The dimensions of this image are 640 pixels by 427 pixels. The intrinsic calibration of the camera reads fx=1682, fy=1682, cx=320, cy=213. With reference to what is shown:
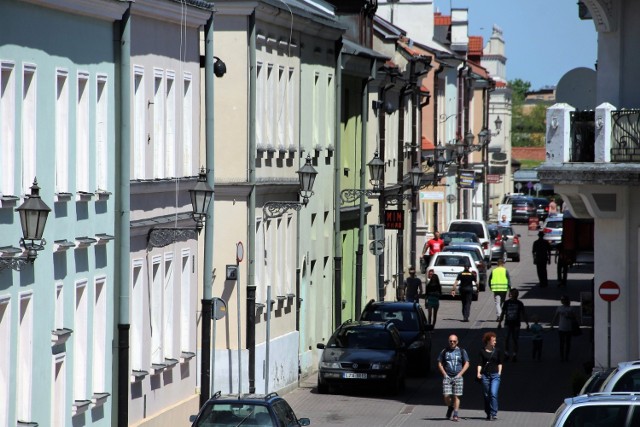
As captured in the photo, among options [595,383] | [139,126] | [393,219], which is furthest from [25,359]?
[393,219]

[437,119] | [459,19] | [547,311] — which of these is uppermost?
[459,19]

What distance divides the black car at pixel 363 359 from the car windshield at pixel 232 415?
10.7 metres

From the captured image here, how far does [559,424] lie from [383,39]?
41.2 meters

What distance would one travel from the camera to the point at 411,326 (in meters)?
35.4

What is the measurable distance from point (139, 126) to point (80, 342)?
374cm

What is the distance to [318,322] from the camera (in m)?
36.7

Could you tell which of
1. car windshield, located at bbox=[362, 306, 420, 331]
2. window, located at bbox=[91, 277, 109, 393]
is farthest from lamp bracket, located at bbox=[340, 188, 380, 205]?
window, located at bbox=[91, 277, 109, 393]

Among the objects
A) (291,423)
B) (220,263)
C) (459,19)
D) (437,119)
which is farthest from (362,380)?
(459,19)

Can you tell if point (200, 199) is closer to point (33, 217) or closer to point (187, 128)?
point (187, 128)

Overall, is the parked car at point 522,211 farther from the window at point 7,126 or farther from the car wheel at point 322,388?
the window at point 7,126

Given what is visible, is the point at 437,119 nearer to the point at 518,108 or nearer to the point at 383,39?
the point at 383,39

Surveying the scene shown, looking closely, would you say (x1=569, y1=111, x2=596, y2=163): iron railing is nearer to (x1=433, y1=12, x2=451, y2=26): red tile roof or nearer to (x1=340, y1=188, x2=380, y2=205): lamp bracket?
(x1=340, y1=188, x2=380, y2=205): lamp bracket

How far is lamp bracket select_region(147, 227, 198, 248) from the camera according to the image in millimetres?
23703

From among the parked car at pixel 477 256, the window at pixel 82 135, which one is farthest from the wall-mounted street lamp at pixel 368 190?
the window at pixel 82 135
